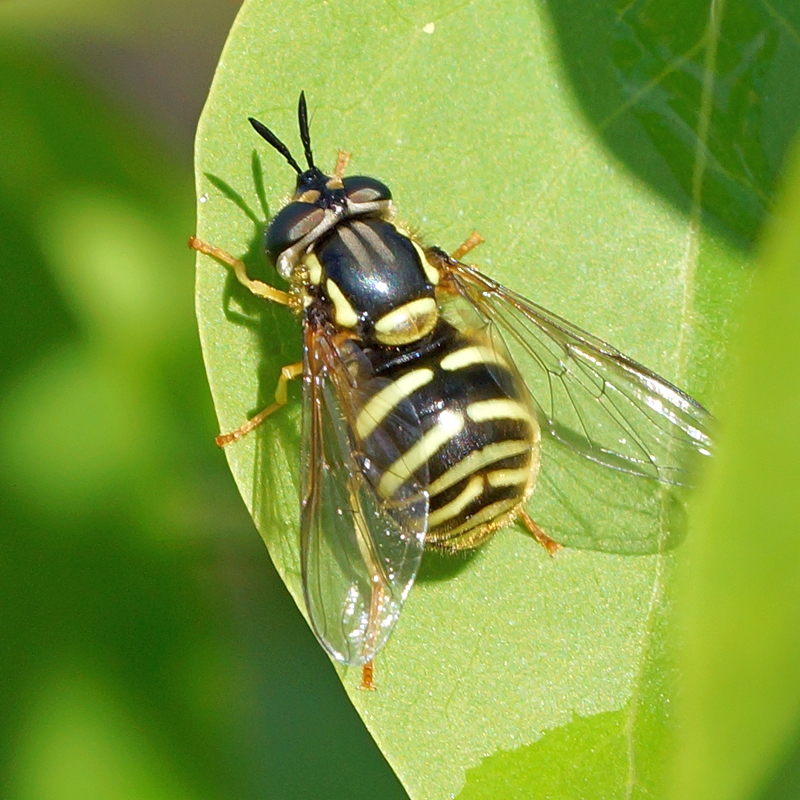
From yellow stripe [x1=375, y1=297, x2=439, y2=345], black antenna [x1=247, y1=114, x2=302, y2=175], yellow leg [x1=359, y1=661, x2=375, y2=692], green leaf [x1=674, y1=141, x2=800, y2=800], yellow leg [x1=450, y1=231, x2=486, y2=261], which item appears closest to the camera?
green leaf [x1=674, y1=141, x2=800, y2=800]

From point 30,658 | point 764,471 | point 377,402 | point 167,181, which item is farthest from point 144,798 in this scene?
point 764,471

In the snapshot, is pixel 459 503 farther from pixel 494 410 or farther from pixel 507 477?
pixel 494 410

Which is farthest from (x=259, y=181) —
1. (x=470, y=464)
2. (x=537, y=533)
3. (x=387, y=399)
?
(x=537, y=533)

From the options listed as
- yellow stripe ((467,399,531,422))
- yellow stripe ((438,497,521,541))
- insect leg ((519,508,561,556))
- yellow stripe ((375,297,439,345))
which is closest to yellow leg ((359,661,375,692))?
yellow stripe ((438,497,521,541))

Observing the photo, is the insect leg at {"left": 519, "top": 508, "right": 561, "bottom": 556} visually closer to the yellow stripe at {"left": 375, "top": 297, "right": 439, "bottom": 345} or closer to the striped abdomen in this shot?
the striped abdomen

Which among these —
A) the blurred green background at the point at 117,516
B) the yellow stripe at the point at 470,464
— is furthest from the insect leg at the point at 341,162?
the blurred green background at the point at 117,516

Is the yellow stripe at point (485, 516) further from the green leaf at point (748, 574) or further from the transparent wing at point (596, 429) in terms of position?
the green leaf at point (748, 574)
